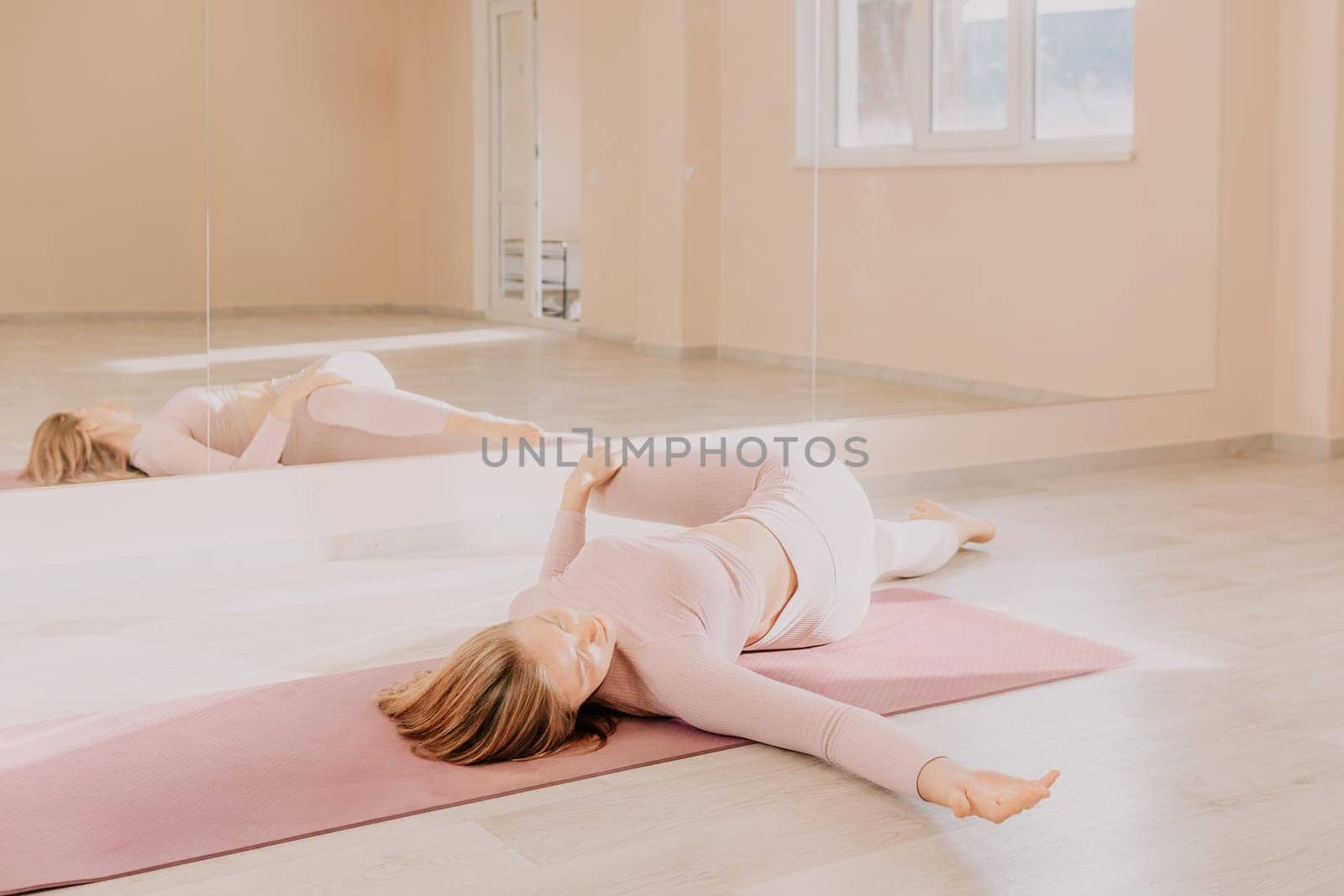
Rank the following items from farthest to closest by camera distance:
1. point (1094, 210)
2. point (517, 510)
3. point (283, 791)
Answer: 1. point (1094, 210)
2. point (517, 510)
3. point (283, 791)

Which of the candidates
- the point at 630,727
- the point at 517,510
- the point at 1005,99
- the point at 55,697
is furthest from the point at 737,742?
the point at 1005,99

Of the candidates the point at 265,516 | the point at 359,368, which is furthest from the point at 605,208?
the point at 265,516

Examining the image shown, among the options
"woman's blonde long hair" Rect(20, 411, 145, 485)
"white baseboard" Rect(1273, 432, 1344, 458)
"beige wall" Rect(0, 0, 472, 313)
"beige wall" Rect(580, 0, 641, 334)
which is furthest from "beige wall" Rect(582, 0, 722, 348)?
"white baseboard" Rect(1273, 432, 1344, 458)

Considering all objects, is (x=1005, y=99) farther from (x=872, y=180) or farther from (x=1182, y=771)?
(x=1182, y=771)

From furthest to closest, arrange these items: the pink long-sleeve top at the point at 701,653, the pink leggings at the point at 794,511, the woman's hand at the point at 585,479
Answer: the woman's hand at the point at 585,479
the pink leggings at the point at 794,511
the pink long-sleeve top at the point at 701,653

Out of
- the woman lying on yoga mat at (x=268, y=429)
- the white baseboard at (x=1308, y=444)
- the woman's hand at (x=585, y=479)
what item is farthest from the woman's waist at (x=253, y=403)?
the white baseboard at (x=1308, y=444)

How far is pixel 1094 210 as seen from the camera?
197 inches

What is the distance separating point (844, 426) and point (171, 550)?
2101mm

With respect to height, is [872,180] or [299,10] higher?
[299,10]

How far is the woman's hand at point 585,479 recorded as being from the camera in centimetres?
304

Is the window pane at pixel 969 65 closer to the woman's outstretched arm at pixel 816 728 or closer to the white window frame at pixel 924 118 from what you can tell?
the white window frame at pixel 924 118

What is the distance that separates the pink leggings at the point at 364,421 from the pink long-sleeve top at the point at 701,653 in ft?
4.37

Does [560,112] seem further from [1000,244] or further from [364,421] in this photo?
[1000,244]

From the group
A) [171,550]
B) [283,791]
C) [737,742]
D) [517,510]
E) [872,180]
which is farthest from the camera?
[872,180]
